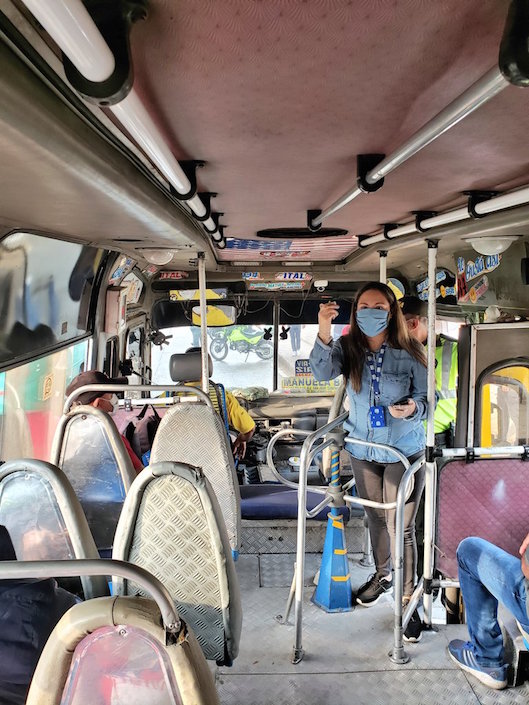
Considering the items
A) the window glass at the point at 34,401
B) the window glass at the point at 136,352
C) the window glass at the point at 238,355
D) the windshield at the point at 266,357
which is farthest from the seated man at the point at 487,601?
the windshield at the point at 266,357

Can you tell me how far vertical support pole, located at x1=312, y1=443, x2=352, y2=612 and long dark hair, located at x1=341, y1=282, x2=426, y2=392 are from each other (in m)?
0.44

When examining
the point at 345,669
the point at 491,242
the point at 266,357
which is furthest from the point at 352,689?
the point at 266,357

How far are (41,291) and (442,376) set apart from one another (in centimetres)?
305

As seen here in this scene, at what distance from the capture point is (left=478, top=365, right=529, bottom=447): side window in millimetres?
3318

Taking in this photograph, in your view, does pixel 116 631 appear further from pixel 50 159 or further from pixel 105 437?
pixel 105 437

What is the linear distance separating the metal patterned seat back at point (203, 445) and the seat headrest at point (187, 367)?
2.20m

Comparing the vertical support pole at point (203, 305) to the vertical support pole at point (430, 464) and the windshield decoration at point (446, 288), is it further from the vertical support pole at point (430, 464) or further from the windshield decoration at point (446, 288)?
the windshield decoration at point (446, 288)

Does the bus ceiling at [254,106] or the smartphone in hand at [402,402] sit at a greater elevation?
the bus ceiling at [254,106]

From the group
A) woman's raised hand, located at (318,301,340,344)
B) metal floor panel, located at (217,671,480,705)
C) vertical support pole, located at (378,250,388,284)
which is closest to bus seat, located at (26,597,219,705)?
metal floor panel, located at (217,671,480,705)

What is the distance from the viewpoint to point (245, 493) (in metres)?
4.73

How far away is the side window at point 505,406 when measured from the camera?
332 centimetres

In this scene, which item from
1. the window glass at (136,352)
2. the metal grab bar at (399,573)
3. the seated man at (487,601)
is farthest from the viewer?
the window glass at (136,352)

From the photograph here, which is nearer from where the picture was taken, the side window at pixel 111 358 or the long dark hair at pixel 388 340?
the long dark hair at pixel 388 340

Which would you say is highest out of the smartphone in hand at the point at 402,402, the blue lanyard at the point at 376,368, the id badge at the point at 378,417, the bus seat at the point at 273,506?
the blue lanyard at the point at 376,368
